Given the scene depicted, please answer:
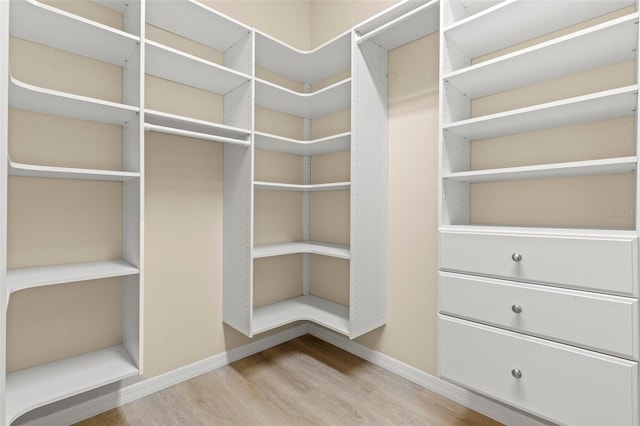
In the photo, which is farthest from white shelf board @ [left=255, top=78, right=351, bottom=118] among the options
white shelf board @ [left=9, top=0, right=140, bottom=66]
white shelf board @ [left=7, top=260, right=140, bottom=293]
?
white shelf board @ [left=7, top=260, right=140, bottom=293]

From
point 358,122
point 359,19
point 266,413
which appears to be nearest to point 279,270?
point 266,413

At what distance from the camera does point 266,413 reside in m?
1.69

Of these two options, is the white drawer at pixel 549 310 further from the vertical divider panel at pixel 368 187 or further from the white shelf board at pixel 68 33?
the white shelf board at pixel 68 33

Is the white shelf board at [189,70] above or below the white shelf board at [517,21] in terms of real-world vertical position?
below

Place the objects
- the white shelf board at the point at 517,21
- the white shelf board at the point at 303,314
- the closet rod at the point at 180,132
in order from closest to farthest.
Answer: the white shelf board at the point at 517,21 → the closet rod at the point at 180,132 → the white shelf board at the point at 303,314

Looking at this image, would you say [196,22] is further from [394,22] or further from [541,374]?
[541,374]

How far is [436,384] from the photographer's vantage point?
1.88 m

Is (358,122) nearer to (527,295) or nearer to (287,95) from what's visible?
(287,95)

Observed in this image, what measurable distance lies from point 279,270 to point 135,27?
5.84 ft

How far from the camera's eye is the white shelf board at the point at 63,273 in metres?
1.25

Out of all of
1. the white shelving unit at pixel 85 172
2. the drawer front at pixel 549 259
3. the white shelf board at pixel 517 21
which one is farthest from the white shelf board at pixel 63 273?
the white shelf board at pixel 517 21

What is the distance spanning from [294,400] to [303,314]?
58 cm

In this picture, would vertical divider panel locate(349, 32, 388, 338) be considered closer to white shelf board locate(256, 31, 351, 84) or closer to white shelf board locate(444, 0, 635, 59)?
white shelf board locate(256, 31, 351, 84)

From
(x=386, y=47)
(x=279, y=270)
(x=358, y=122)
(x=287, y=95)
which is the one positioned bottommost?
(x=279, y=270)
